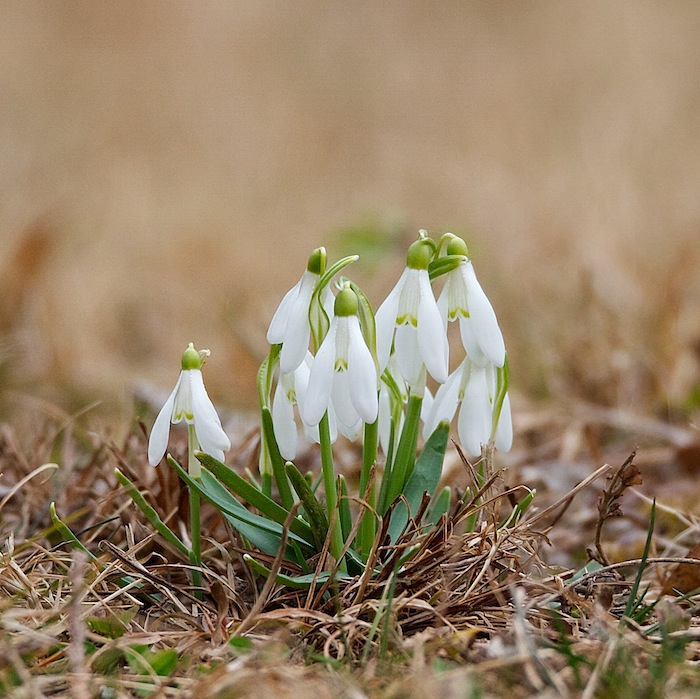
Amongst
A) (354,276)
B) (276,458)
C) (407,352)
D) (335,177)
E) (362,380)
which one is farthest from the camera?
(335,177)

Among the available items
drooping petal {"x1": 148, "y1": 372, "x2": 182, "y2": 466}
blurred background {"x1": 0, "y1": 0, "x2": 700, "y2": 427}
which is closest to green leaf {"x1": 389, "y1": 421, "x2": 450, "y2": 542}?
drooping petal {"x1": 148, "y1": 372, "x2": 182, "y2": 466}

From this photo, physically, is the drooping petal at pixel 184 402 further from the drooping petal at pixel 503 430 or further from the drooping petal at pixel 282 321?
the drooping petal at pixel 503 430

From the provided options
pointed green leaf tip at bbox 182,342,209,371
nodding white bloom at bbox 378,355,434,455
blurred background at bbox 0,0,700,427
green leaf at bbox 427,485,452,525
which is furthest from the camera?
blurred background at bbox 0,0,700,427

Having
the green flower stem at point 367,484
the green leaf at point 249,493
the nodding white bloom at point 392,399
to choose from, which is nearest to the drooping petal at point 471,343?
the nodding white bloom at point 392,399

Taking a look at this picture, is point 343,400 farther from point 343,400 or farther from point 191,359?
point 191,359

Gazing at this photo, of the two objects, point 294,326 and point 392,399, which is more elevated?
point 294,326

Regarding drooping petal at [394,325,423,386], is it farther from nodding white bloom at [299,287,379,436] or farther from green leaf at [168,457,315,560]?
green leaf at [168,457,315,560]

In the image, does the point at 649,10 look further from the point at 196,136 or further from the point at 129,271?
the point at 129,271

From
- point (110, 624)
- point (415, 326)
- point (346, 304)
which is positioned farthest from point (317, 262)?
point (110, 624)
